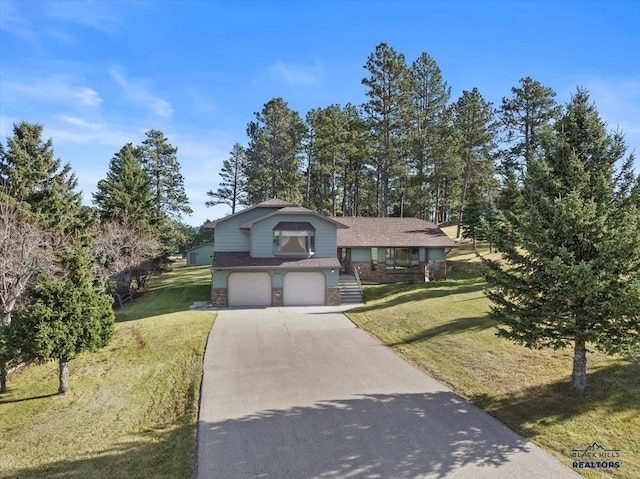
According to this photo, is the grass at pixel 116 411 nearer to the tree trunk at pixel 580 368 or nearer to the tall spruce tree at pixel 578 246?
the tall spruce tree at pixel 578 246

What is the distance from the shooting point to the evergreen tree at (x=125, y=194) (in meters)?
27.6

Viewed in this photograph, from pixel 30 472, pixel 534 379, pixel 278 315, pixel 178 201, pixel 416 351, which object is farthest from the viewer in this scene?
pixel 178 201

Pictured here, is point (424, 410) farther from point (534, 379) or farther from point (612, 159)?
point (612, 159)

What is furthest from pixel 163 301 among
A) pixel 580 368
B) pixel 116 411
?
pixel 580 368

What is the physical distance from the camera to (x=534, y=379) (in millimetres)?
9805

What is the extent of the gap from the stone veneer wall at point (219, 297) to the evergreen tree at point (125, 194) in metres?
10.6

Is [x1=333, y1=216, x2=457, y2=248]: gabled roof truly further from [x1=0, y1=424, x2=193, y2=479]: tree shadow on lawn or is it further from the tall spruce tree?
[x1=0, y1=424, x2=193, y2=479]: tree shadow on lawn

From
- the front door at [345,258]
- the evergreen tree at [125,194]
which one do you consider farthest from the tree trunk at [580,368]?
the evergreen tree at [125,194]

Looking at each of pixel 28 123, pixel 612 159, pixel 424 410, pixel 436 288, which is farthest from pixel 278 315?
pixel 28 123

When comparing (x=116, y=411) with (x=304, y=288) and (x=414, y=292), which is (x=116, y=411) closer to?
(x=304, y=288)

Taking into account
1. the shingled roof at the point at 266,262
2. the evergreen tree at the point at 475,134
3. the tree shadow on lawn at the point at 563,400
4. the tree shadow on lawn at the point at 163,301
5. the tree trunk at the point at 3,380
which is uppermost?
the evergreen tree at the point at 475,134

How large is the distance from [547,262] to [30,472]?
36.4 feet

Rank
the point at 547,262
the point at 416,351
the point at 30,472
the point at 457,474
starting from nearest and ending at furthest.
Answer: the point at 457,474 < the point at 30,472 < the point at 547,262 < the point at 416,351

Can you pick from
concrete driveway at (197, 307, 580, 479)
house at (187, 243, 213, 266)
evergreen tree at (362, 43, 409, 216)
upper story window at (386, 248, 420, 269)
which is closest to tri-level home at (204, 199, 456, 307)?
upper story window at (386, 248, 420, 269)
